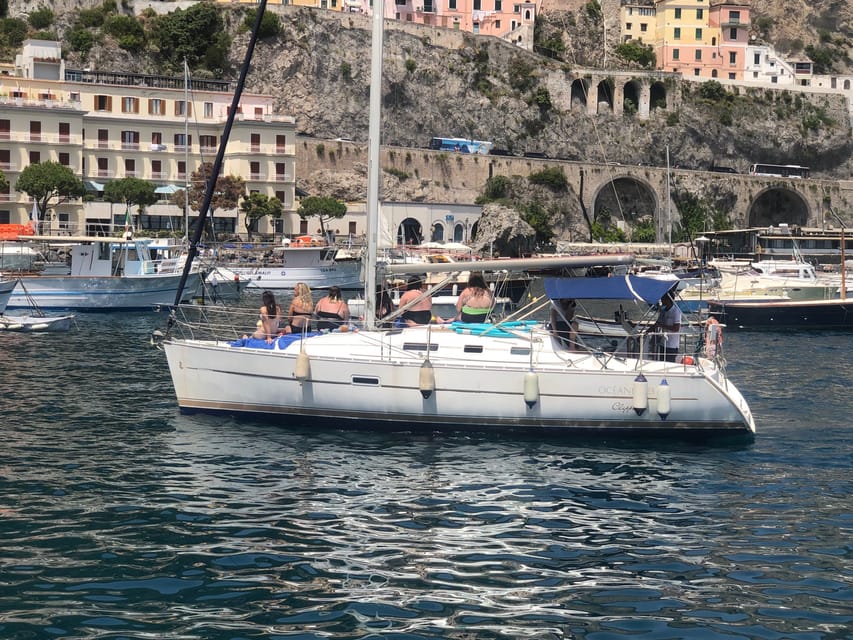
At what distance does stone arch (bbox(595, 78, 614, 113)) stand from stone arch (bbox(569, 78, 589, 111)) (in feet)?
3.40

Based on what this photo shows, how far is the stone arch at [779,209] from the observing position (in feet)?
329

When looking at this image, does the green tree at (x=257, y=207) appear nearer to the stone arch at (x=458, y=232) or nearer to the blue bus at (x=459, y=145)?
the stone arch at (x=458, y=232)

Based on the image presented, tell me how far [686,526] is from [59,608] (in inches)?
297

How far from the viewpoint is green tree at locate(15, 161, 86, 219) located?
61750mm

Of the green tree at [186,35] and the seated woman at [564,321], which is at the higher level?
the green tree at [186,35]

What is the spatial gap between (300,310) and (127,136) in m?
54.6

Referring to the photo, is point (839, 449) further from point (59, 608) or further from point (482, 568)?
point (59, 608)

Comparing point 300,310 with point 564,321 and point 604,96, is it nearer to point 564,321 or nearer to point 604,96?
point 564,321

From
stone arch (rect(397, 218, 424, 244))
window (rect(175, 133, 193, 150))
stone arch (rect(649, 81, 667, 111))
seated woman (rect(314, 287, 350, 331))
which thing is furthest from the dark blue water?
stone arch (rect(649, 81, 667, 111))

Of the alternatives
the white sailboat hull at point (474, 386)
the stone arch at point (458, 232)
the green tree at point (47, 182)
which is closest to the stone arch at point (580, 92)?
the stone arch at point (458, 232)

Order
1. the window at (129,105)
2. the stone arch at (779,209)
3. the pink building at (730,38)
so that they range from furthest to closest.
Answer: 1. the pink building at (730,38)
2. the stone arch at (779,209)
3. the window at (129,105)

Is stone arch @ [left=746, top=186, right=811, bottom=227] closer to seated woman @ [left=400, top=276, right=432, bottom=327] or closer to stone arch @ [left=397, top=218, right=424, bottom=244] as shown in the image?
stone arch @ [left=397, top=218, right=424, bottom=244]

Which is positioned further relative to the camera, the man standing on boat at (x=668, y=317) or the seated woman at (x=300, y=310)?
the seated woman at (x=300, y=310)

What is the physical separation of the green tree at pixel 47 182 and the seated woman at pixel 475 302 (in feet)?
151
